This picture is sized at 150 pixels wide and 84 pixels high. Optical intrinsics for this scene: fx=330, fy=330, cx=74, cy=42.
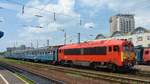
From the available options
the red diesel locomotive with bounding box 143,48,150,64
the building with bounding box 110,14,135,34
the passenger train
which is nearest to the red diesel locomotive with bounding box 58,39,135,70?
the passenger train

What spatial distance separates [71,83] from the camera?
22.2 metres

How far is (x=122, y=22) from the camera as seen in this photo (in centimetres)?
13650

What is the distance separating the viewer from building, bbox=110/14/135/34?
133375 mm

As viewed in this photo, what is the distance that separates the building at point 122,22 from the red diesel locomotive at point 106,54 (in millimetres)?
89427

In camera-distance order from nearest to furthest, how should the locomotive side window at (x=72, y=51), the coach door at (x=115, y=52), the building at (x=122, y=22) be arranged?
1. the coach door at (x=115, y=52)
2. the locomotive side window at (x=72, y=51)
3. the building at (x=122, y=22)

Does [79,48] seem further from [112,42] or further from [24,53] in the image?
[24,53]

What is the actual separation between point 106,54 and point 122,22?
336 ft

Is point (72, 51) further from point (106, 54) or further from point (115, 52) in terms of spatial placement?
point (115, 52)

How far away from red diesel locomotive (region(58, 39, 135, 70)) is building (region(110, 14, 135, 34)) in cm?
8943

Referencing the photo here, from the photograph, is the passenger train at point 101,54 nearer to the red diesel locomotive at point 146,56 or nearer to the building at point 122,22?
the red diesel locomotive at point 146,56

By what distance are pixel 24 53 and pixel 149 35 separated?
122 feet

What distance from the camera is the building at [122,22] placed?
133 metres

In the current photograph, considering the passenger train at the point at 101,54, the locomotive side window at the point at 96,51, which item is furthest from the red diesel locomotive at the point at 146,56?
the locomotive side window at the point at 96,51

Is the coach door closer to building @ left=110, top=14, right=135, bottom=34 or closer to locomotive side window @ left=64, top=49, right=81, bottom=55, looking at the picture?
locomotive side window @ left=64, top=49, right=81, bottom=55
